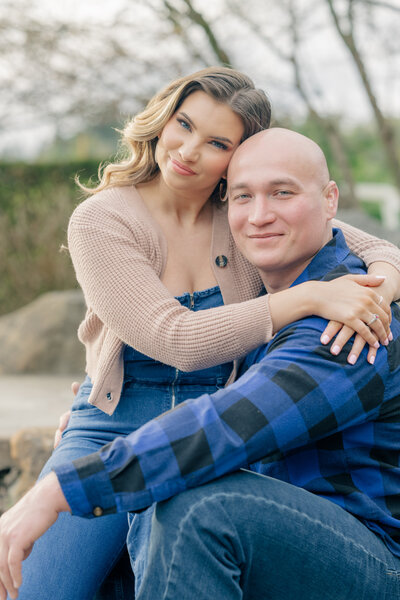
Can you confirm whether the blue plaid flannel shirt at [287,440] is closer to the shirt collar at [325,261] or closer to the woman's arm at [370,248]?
the shirt collar at [325,261]

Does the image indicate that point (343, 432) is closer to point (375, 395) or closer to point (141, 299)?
point (375, 395)

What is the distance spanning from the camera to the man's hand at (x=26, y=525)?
65.6 inches

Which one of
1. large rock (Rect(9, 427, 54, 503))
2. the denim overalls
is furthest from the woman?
large rock (Rect(9, 427, 54, 503))

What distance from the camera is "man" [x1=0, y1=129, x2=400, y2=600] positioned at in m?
1.62

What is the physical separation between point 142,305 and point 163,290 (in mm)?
101

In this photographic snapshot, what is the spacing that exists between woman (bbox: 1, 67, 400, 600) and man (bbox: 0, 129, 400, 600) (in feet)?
0.81

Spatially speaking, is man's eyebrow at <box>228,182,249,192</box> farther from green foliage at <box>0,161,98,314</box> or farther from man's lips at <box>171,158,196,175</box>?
green foliage at <box>0,161,98,314</box>

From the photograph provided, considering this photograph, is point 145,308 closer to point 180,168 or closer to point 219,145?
point 180,168

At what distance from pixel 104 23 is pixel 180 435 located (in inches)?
230

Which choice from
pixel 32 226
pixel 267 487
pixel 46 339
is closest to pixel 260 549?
pixel 267 487

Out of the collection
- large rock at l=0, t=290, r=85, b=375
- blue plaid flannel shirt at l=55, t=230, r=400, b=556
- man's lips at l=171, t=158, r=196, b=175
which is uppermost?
man's lips at l=171, t=158, r=196, b=175

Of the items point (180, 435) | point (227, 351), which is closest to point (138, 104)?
point (227, 351)

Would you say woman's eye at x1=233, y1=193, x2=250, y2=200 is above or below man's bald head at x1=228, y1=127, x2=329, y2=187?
below

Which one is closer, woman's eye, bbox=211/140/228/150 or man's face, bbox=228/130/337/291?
man's face, bbox=228/130/337/291
